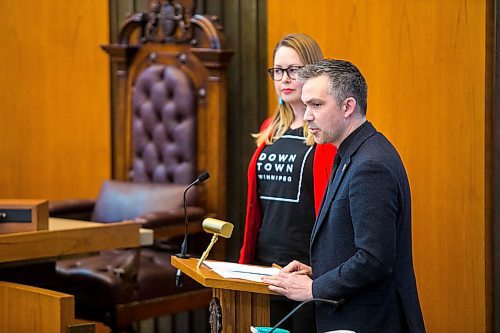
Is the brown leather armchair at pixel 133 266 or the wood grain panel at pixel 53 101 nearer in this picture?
the brown leather armchair at pixel 133 266

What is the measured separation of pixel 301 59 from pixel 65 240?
1.28 m

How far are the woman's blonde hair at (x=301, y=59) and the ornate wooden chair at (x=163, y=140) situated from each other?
1211mm

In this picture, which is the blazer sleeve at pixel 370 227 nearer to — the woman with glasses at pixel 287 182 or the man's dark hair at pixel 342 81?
the man's dark hair at pixel 342 81

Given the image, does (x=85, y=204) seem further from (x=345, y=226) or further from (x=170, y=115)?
(x=345, y=226)

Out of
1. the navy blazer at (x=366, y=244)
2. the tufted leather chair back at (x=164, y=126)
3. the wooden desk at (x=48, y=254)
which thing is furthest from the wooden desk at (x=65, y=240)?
the navy blazer at (x=366, y=244)

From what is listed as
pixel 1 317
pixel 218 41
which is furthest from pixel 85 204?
pixel 1 317

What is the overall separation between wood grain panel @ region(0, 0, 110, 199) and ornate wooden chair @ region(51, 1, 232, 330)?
31cm

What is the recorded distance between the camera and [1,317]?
3.93 m

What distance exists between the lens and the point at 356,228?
272 cm

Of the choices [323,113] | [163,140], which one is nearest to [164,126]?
[163,140]

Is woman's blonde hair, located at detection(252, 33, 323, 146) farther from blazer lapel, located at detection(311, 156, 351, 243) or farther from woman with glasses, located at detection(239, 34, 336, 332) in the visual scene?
blazer lapel, located at detection(311, 156, 351, 243)

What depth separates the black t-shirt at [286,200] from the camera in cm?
353

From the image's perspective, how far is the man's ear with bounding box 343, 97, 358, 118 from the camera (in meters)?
2.85

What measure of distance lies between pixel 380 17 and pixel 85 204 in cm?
193
